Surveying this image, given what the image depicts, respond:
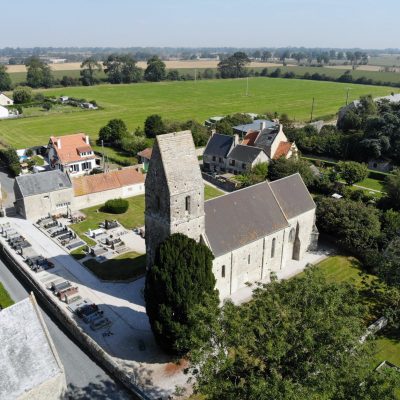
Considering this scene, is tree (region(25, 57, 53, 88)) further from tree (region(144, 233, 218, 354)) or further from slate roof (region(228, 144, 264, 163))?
tree (region(144, 233, 218, 354))

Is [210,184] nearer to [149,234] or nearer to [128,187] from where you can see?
[128,187]

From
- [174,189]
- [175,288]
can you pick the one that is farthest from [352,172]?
[175,288]

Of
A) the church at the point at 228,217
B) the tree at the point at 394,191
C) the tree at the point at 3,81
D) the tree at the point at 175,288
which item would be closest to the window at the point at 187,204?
the church at the point at 228,217

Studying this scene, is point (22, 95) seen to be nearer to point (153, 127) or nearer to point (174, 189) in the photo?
point (153, 127)

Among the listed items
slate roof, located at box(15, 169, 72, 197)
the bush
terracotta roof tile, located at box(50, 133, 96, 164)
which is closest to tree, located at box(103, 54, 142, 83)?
terracotta roof tile, located at box(50, 133, 96, 164)

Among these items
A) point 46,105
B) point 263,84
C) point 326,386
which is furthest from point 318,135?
point 263,84

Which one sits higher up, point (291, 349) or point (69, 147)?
point (291, 349)
